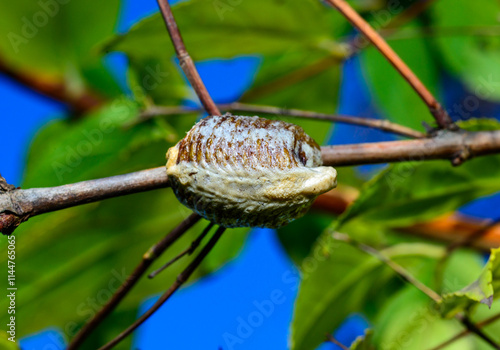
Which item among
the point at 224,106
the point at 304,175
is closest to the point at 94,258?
the point at 224,106

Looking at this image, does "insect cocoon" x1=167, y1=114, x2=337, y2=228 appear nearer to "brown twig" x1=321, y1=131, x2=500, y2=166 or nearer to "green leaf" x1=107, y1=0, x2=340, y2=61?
"brown twig" x1=321, y1=131, x2=500, y2=166

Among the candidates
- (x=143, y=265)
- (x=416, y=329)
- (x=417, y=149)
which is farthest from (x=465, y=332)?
(x=143, y=265)

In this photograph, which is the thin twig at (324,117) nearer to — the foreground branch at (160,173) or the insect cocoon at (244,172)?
the foreground branch at (160,173)

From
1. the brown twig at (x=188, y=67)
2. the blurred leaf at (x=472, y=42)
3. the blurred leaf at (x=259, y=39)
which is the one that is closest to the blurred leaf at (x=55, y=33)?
the blurred leaf at (x=259, y=39)

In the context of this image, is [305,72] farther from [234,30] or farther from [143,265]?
[143,265]

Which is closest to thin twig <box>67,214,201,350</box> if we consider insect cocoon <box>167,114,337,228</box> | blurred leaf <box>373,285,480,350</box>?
insect cocoon <box>167,114,337,228</box>

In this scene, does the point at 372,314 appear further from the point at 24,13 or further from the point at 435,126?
the point at 24,13
